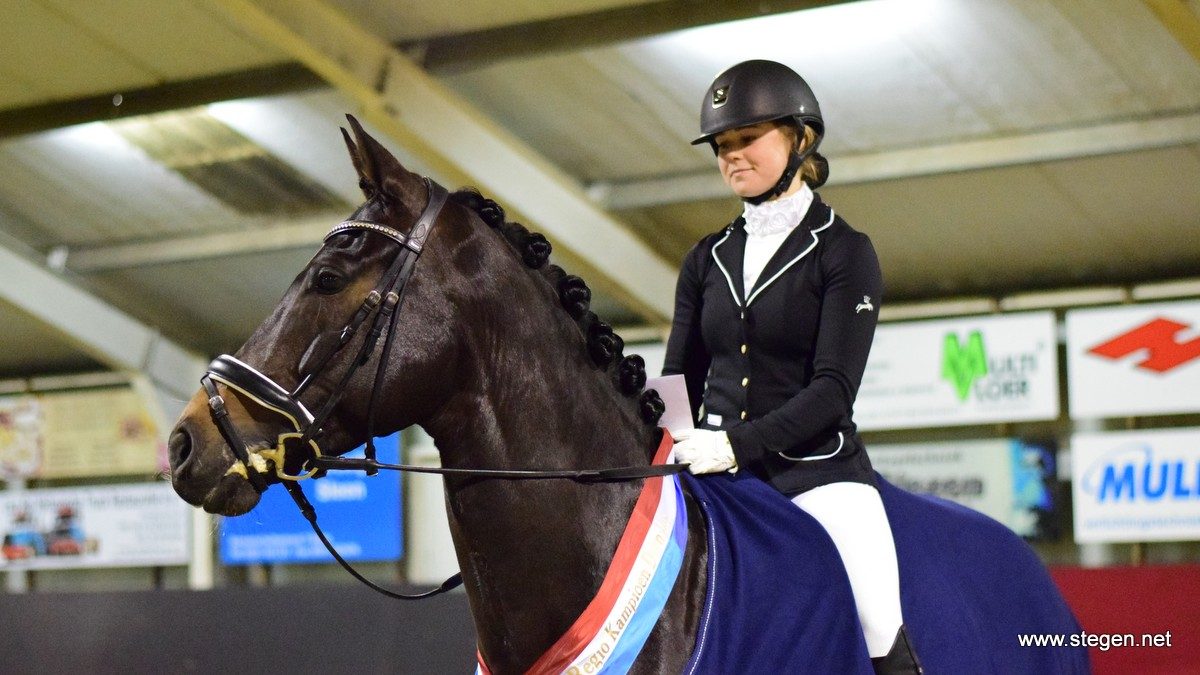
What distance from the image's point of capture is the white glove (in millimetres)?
2236

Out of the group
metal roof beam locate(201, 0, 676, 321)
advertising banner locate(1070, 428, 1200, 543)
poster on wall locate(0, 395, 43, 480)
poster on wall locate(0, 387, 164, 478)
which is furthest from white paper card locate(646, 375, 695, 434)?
poster on wall locate(0, 395, 43, 480)

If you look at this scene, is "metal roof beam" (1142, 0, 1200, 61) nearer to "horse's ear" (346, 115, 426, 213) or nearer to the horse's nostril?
"horse's ear" (346, 115, 426, 213)

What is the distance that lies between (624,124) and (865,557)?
20.4ft

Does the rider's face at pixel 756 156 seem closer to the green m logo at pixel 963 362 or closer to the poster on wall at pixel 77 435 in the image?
the green m logo at pixel 963 362

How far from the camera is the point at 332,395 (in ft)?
6.51

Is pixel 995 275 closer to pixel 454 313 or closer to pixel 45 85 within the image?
pixel 45 85

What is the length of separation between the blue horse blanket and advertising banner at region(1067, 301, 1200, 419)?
20.8 ft

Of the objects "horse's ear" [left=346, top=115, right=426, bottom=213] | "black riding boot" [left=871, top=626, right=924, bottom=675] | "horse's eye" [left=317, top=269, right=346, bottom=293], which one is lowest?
"black riding boot" [left=871, top=626, right=924, bottom=675]

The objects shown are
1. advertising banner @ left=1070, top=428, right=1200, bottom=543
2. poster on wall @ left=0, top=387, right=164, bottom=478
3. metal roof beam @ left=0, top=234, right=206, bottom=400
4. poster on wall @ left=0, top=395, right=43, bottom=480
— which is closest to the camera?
advertising banner @ left=1070, top=428, right=1200, bottom=543

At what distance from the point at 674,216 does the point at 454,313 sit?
23.5 ft

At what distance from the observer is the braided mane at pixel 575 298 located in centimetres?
224

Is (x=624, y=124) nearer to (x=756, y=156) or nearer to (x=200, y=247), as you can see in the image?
(x=200, y=247)

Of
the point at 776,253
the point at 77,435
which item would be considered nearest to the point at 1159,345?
the point at 776,253

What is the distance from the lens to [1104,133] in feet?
24.4
